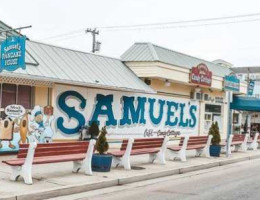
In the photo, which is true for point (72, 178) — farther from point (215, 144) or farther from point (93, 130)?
point (215, 144)

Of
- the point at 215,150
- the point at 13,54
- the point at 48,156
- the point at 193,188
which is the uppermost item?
the point at 13,54

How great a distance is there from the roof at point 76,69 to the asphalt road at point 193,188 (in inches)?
231

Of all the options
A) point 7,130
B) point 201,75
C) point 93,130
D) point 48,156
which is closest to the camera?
point 48,156

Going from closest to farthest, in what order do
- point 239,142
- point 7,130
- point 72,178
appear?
point 72,178
point 7,130
point 239,142

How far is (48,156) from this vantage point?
34.6 feet

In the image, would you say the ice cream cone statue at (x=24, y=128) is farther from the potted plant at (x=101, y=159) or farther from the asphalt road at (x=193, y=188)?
the asphalt road at (x=193, y=188)

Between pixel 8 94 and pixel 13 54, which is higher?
pixel 13 54

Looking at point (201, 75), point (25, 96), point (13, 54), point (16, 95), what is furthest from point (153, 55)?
point (13, 54)

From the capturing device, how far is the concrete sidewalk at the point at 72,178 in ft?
29.2

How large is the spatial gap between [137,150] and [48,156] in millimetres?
3797

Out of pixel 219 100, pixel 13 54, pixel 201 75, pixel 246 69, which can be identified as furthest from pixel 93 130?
pixel 246 69

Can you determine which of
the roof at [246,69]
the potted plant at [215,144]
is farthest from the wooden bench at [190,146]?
the roof at [246,69]

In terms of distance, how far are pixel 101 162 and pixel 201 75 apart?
14.4 meters

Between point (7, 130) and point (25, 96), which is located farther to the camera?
point (25, 96)
